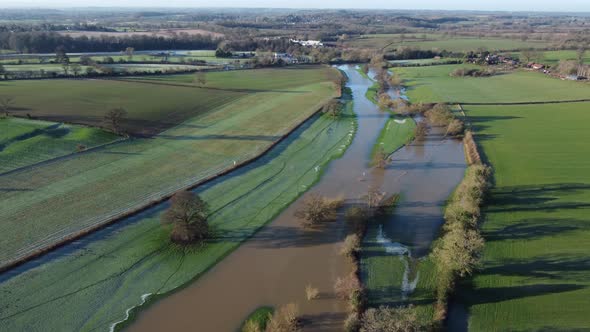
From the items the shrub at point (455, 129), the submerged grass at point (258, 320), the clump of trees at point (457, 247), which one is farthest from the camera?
the shrub at point (455, 129)

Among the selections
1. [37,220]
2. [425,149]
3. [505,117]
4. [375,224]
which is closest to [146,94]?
[37,220]

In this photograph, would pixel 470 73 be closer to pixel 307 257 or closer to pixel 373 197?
pixel 373 197

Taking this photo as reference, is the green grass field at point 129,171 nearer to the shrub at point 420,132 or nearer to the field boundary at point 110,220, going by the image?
the field boundary at point 110,220

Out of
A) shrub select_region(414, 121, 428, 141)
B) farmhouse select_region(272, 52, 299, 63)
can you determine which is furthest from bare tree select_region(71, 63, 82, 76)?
shrub select_region(414, 121, 428, 141)

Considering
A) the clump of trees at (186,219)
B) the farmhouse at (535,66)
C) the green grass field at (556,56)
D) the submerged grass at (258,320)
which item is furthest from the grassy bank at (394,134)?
the green grass field at (556,56)

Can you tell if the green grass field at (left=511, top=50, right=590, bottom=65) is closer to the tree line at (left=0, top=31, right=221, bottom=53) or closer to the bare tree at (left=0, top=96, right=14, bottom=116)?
the tree line at (left=0, top=31, right=221, bottom=53)


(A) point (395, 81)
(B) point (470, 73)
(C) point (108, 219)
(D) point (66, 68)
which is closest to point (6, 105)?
(D) point (66, 68)
